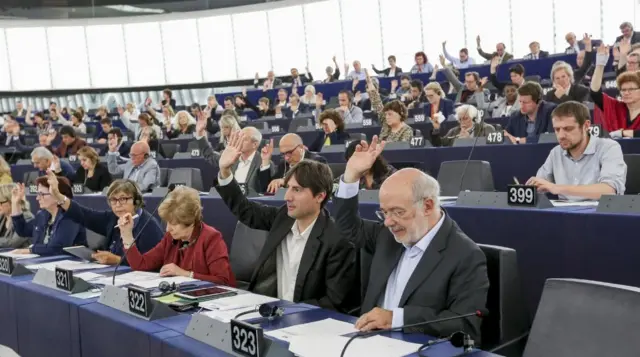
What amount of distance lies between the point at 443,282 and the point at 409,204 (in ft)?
0.78

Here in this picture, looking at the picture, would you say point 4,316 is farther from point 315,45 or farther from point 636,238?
point 315,45

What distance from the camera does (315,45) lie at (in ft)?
53.9

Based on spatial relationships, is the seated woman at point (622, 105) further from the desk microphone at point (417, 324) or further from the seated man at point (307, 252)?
the desk microphone at point (417, 324)

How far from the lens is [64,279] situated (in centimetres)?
235

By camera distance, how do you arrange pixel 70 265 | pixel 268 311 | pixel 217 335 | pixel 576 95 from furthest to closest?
pixel 576 95 → pixel 70 265 → pixel 268 311 → pixel 217 335

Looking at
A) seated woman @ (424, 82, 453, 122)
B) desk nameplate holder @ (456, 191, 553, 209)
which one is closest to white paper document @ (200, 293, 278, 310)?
desk nameplate holder @ (456, 191, 553, 209)

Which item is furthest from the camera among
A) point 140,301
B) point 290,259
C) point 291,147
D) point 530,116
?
point 530,116

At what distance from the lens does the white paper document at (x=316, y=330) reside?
5.40 ft

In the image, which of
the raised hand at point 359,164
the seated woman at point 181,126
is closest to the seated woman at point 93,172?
the seated woman at point 181,126

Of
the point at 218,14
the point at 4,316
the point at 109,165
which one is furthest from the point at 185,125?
the point at 218,14

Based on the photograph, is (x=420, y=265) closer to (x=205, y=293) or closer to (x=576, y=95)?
(x=205, y=293)

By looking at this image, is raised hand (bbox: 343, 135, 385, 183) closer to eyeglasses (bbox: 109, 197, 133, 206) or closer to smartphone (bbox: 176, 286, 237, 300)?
smartphone (bbox: 176, 286, 237, 300)

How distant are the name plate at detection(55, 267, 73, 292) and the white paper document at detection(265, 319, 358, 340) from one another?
97cm

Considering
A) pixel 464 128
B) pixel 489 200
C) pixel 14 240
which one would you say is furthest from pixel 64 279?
pixel 464 128
